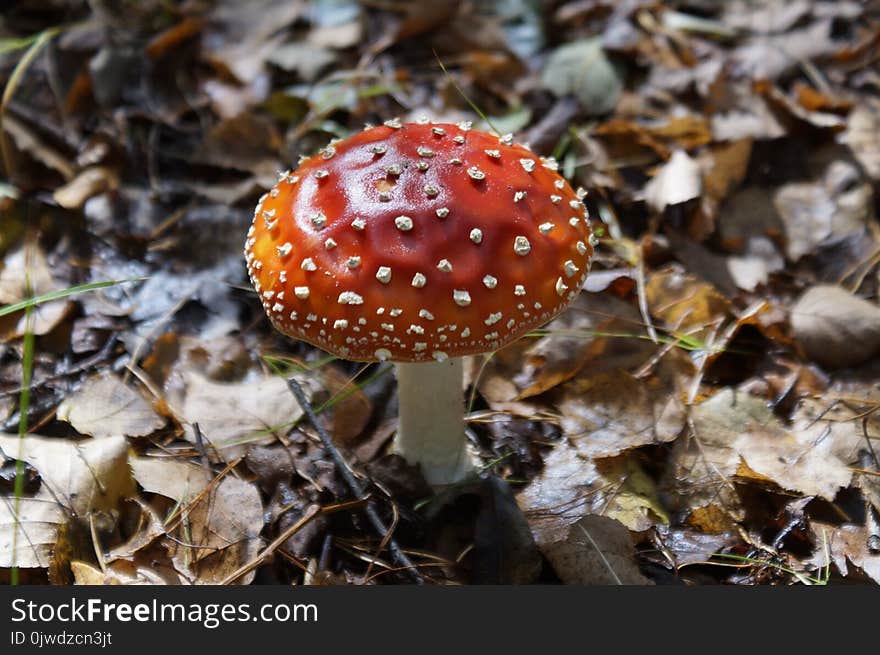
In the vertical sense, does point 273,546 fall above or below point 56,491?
below

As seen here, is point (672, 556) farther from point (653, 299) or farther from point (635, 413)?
point (653, 299)

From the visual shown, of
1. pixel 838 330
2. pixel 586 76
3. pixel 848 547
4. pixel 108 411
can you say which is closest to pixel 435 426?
pixel 108 411

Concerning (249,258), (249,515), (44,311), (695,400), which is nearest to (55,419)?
(44,311)

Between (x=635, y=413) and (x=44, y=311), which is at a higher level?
(x=44, y=311)

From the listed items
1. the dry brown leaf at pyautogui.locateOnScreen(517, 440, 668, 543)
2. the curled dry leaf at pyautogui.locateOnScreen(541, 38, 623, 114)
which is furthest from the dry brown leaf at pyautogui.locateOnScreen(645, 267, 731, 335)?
the curled dry leaf at pyautogui.locateOnScreen(541, 38, 623, 114)

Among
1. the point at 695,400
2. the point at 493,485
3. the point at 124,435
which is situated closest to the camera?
the point at 493,485

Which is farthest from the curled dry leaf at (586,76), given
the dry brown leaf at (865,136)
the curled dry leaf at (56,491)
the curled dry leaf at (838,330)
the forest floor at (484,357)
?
the curled dry leaf at (56,491)

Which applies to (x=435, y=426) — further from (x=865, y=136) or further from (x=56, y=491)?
(x=865, y=136)
